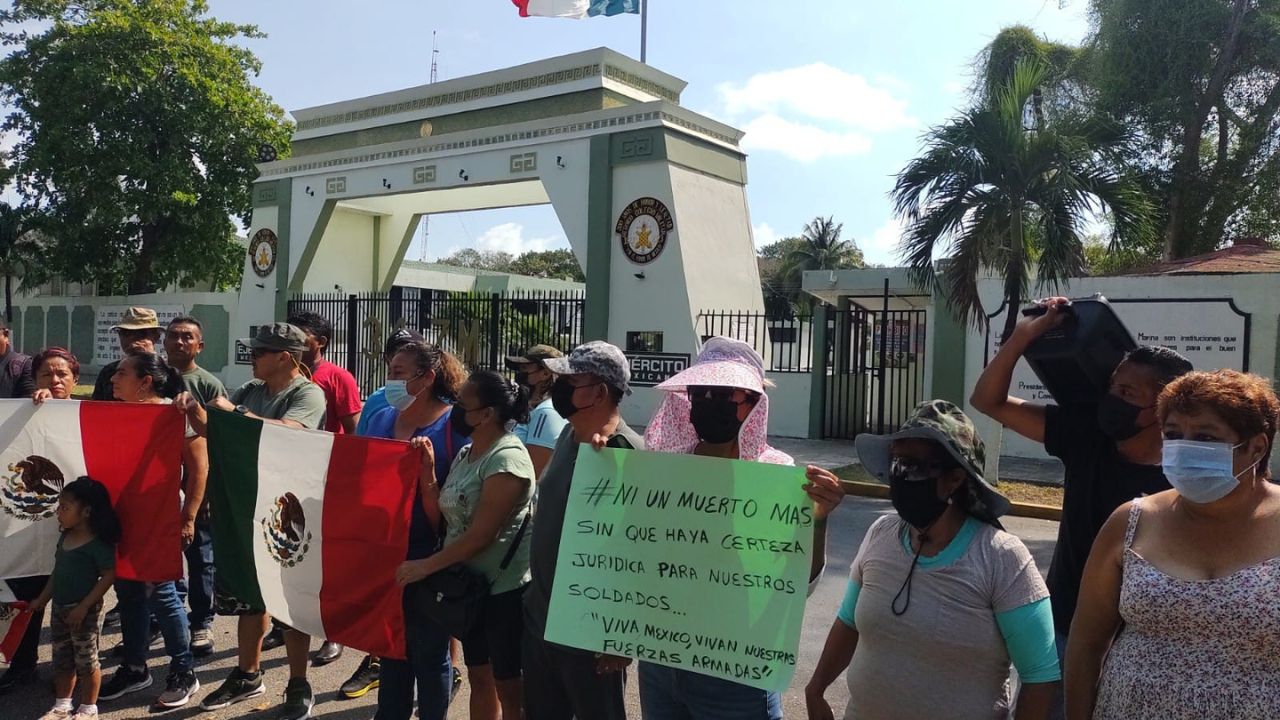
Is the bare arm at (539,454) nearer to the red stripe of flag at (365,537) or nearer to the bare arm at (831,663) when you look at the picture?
the red stripe of flag at (365,537)

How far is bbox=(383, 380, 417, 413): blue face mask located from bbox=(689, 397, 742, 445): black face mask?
6.52ft

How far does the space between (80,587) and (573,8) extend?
55.7 ft

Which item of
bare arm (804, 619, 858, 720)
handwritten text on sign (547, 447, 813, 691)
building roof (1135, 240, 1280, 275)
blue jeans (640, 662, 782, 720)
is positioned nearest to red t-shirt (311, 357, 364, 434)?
handwritten text on sign (547, 447, 813, 691)

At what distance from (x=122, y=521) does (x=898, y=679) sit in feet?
12.2

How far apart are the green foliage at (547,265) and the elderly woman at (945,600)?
58.1 meters

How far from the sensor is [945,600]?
7.13 feet

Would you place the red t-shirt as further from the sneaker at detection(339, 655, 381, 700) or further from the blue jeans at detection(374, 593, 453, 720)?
the blue jeans at detection(374, 593, 453, 720)

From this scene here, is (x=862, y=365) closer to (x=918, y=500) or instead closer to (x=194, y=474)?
(x=194, y=474)

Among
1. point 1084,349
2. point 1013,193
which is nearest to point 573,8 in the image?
point 1013,193

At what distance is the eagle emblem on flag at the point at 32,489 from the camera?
14.4 ft

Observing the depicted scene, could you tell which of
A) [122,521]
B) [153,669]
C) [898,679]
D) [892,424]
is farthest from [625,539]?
[892,424]

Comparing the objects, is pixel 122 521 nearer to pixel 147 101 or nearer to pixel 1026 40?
pixel 147 101

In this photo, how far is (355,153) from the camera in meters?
20.7

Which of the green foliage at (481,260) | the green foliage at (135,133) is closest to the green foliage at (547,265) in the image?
the green foliage at (481,260)
